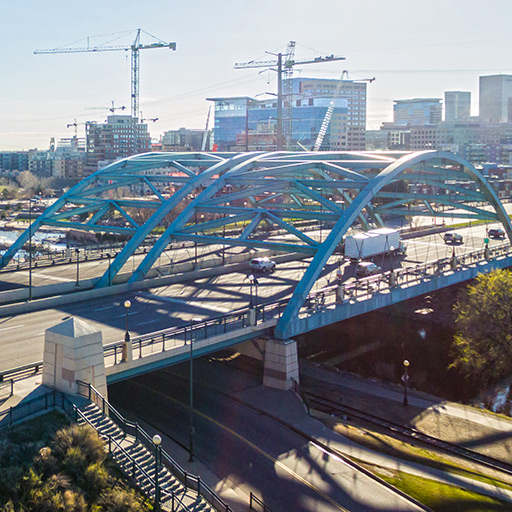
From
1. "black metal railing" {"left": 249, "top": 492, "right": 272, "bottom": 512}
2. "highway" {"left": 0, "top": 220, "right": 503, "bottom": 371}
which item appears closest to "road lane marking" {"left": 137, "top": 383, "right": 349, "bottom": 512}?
"black metal railing" {"left": 249, "top": 492, "right": 272, "bottom": 512}

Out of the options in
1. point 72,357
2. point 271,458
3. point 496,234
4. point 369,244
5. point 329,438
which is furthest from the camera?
point 496,234

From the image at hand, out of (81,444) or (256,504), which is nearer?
(81,444)

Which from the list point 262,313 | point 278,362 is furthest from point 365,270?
point 278,362

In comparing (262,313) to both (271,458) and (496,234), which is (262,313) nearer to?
(271,458)

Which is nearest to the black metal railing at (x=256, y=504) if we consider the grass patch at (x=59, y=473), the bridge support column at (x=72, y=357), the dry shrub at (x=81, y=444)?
the grass patch at (x=59, y=473)

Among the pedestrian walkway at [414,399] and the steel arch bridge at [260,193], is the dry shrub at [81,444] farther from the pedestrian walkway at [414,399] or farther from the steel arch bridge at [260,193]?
the pedestrian walkway at [414,399]

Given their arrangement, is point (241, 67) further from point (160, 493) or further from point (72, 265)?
point (160, 493)
